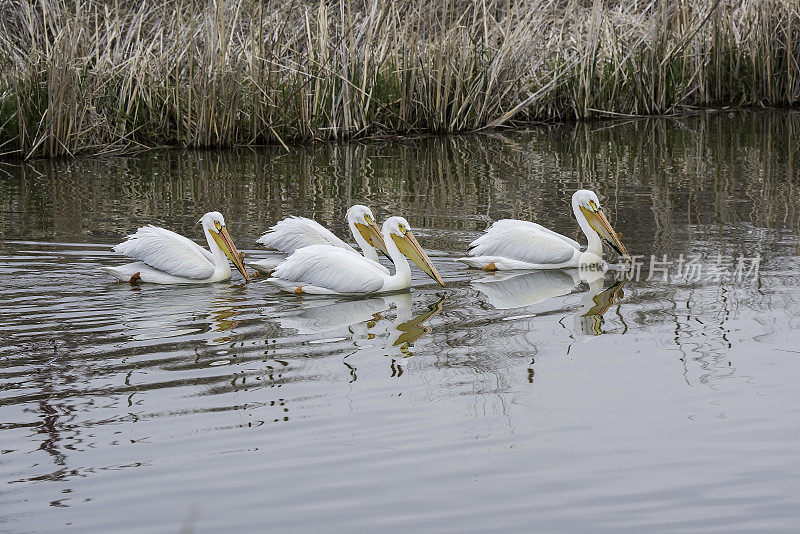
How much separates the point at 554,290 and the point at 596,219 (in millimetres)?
826

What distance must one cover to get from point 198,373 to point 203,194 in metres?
5.02

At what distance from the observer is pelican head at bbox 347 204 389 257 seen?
267 inches

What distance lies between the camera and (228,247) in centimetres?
648

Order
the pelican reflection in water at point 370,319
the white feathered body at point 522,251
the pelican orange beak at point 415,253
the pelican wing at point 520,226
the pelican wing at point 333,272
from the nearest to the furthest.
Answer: the pelican reflection in water at point 370,319 < the pelican wing at point 333,272 < the pelican orange beak at point 415,253 < the white feathered body at point 522,251 < the pelican wing at point 520,226

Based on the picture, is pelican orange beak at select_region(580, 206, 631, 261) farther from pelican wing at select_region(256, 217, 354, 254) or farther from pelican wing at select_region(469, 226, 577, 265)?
pelican wing at select_region(256, 217, 354, 254)

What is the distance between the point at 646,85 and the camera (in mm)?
13922

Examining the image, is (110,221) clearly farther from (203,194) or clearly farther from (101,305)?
(101,305)

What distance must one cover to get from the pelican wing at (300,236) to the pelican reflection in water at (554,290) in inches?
38.4

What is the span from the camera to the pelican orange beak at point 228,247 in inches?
254

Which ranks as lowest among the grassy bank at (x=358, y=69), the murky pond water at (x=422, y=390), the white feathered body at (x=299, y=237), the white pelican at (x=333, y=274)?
the murky pond water at (x=422, y=390)

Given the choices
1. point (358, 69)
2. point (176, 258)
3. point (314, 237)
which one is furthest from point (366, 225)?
point (358, 69)

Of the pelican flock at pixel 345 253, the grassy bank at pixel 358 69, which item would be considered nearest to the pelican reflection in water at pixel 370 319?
the pelican flock at pixel 345 253

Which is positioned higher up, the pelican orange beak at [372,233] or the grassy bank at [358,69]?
the grassy bank at [358,69]

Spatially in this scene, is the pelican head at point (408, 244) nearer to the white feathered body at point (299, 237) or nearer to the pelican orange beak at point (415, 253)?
the pelican orange beak at point (415, 253)
